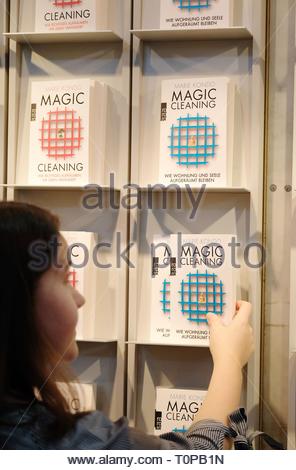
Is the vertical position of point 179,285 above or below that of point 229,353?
above

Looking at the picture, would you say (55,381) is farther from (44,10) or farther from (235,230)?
(44,10)

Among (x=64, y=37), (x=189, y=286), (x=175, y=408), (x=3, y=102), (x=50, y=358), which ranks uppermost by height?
(x=64, y=37)

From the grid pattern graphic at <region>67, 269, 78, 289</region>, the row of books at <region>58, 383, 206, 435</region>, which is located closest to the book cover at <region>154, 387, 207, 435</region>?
the row of books at <region>58, 383, 206, 435</region>

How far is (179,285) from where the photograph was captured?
46.9 inches

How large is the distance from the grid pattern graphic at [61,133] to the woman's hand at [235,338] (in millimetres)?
361

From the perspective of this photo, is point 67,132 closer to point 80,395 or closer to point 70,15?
point 70,15

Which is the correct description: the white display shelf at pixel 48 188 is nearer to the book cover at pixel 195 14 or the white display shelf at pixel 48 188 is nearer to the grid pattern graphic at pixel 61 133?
the grid pattern graphic at pixel 61 133

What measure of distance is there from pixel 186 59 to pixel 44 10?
26cm

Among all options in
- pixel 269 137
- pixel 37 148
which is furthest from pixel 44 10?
pixel 269 137

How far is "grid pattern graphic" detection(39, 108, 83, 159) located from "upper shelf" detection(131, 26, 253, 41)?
0.17 metres

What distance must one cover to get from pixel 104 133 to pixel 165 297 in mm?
289

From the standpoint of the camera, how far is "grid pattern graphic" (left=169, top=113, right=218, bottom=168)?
1170 mm

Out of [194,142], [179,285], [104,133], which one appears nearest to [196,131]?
[194,142]

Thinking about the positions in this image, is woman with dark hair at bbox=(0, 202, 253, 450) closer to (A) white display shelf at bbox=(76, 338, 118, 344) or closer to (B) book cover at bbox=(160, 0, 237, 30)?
(A) white display shelf at bbox=(76, 338, 118, 344)
